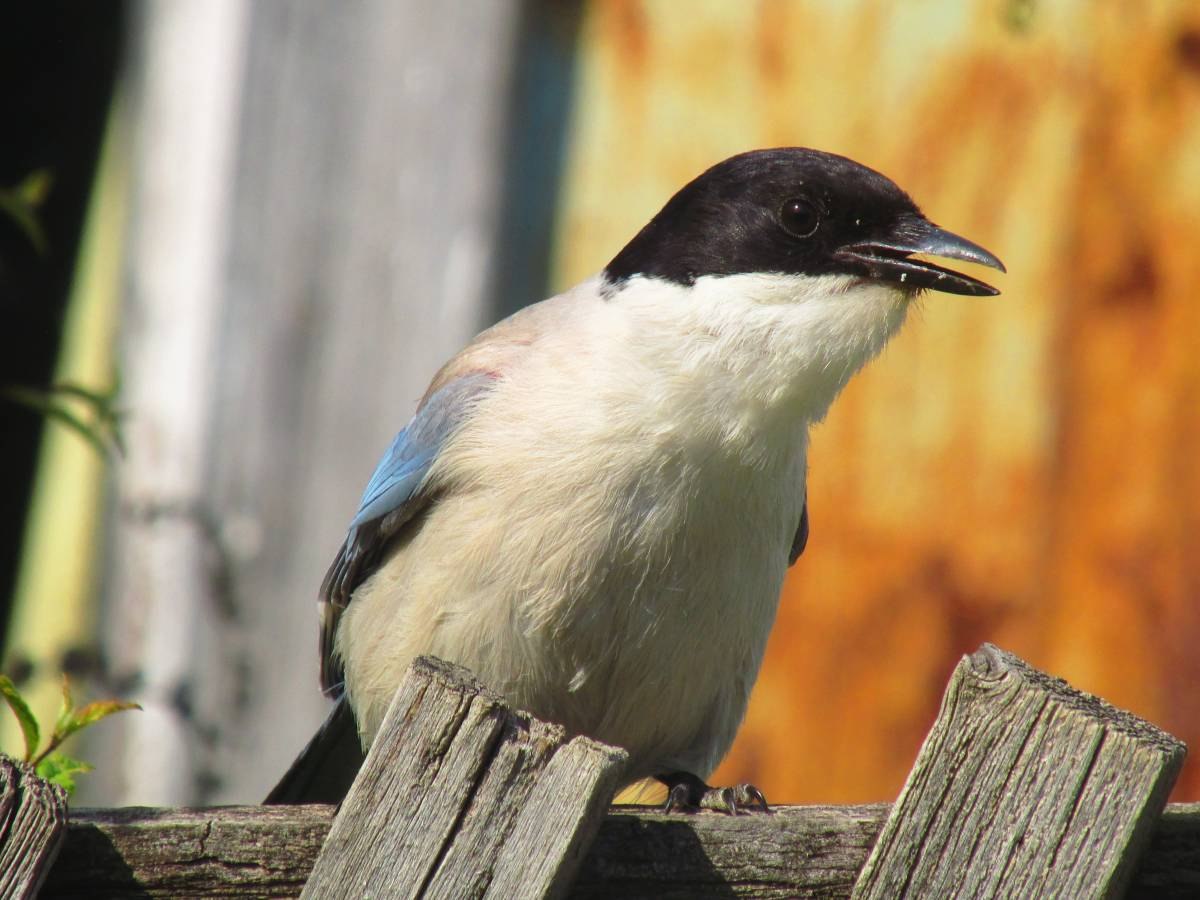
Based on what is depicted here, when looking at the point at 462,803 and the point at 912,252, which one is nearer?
the point at 462,803

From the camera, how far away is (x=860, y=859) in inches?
76.5

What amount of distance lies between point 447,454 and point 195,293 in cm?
148

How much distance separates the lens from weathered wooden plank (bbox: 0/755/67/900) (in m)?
1.72

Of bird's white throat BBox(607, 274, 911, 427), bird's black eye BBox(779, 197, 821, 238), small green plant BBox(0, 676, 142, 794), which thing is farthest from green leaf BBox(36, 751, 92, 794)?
bird's black eye BBox(779, 197, 821, 238)

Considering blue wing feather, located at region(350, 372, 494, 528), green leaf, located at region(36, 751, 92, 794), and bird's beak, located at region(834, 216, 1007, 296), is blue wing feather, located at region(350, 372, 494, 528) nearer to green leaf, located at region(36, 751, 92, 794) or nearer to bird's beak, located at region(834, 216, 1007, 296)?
bird's beak, located at region(834, 216, 1007, 296)

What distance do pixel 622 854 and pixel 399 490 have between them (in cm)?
174

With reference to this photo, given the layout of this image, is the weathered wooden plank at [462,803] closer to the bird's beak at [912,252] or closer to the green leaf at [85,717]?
the green leaf at [85,717]

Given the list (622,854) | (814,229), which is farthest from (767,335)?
(622,854)

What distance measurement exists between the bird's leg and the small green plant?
30.2 inches

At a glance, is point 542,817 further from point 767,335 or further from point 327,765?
point 327,765

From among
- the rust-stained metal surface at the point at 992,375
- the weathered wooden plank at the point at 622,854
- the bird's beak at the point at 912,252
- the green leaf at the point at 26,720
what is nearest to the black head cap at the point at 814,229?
the bird's beak at the point at 912,252

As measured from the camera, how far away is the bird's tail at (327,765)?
3.56 m

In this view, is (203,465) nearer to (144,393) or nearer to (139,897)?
(144,393)

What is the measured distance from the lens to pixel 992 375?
14.5ft
